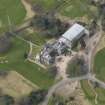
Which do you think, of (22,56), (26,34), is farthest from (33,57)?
(26,34)

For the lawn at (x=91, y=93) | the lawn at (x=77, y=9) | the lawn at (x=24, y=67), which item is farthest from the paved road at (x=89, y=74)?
the lawn at (x=77, y=9)

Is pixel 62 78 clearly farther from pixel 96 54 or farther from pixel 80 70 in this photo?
pixel 96 54

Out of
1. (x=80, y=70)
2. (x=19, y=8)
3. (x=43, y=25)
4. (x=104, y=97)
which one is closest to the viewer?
(x=104, y=97)

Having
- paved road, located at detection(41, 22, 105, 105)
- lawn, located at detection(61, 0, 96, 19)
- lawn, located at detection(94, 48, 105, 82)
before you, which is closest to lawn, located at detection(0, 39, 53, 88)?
paved road, located at detection(41, 22, 105, 105)

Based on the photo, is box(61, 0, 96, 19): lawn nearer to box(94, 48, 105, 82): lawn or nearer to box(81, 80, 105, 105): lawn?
box(94, 48, 105, 82): lawn

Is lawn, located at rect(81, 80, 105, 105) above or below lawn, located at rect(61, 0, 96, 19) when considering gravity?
below

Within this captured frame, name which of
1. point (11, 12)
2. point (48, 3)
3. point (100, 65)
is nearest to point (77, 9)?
point (48, 3)
